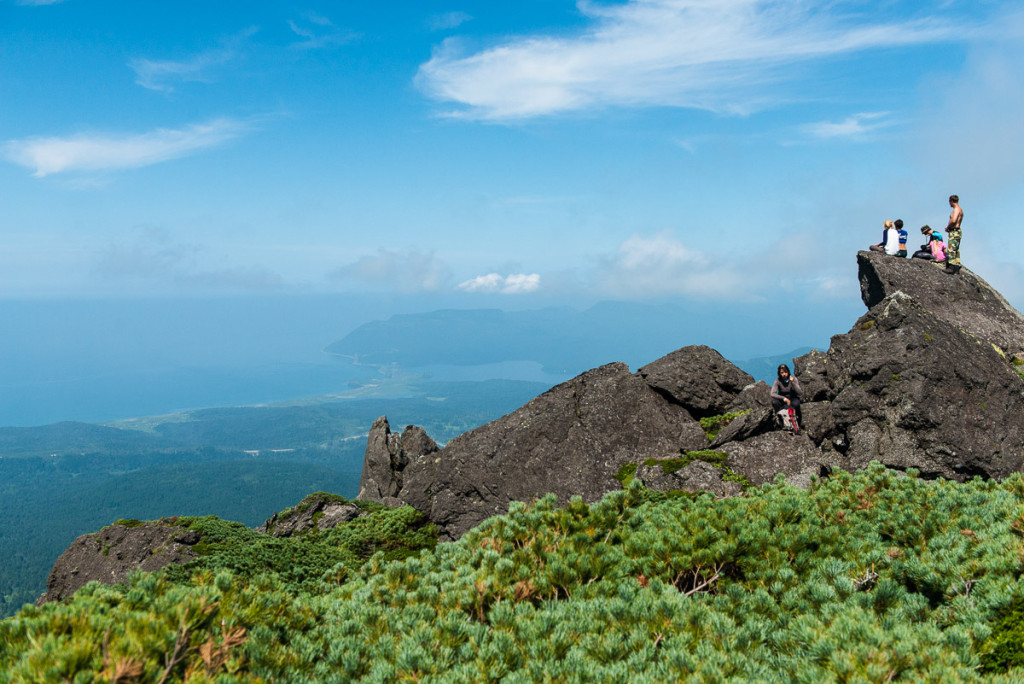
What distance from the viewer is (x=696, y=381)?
24.8 metres

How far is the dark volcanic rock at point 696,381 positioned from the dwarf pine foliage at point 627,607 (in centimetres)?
1140

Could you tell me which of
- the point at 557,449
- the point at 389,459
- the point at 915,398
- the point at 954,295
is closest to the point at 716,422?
the point at 557,449

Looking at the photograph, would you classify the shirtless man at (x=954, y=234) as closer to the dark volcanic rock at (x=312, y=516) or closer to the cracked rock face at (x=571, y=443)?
the cracked rock face at (x=571, y=443)

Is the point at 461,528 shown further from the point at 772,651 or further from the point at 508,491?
the point at 772,651

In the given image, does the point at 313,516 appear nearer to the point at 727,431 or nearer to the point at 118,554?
the point at 118,554

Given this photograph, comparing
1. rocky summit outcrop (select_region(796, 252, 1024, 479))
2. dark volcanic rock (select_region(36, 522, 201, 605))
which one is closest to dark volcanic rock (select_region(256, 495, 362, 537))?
dark volcanic rock (select_region(36, 522, 201, 605))

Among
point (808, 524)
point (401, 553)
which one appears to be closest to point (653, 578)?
point (808, 524)

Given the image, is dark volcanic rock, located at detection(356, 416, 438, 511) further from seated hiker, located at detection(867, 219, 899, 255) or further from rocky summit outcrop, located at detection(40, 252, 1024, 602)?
seated hiker, located at detection(867, 219, 899, 255)

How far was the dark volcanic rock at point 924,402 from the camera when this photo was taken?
706 inches

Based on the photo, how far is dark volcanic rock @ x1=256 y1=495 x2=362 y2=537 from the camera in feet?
77.1

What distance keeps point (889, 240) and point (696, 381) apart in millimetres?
16587

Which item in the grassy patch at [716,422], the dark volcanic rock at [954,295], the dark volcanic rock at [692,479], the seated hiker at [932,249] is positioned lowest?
the dark volcanic rock at [692,479]

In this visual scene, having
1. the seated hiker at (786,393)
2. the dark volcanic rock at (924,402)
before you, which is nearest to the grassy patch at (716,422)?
the seated hiker at (786,393)

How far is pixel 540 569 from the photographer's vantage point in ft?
31.9
